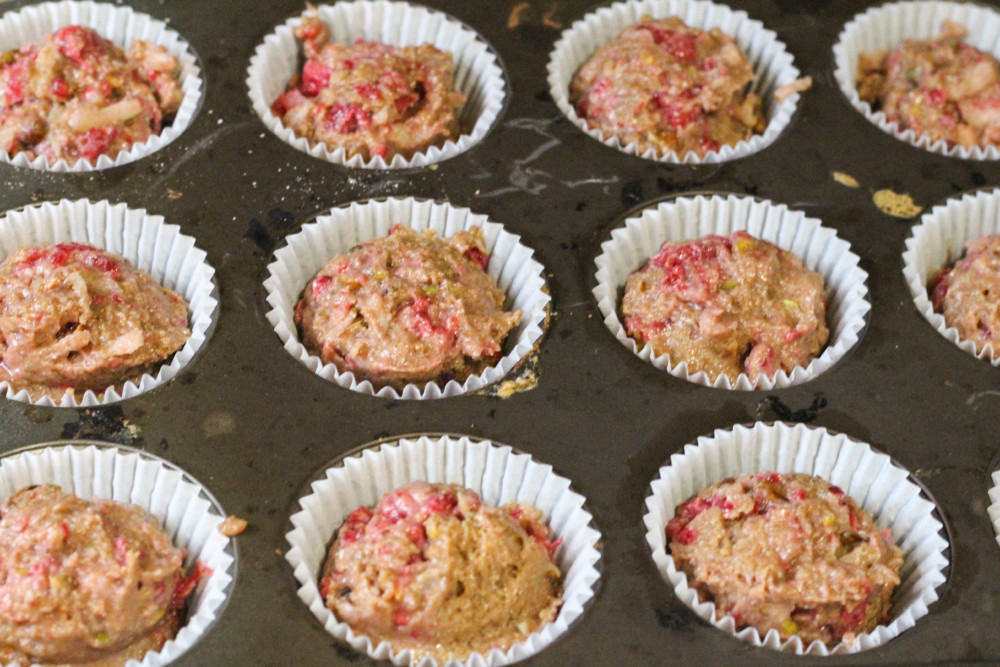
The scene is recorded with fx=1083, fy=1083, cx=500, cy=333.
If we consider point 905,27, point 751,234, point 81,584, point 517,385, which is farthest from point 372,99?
point 905,27

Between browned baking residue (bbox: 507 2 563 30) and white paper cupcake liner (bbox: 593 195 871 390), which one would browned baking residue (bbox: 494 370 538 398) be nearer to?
white paper cupcake liner (bbox: 593 195 871 390)

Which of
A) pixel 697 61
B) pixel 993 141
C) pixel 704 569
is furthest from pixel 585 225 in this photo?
pixel 993 141

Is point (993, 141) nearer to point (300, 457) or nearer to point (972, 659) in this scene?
point (972, 659)

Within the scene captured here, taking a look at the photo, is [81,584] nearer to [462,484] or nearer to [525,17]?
[462,484]

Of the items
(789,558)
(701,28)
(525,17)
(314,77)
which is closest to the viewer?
(789,558)

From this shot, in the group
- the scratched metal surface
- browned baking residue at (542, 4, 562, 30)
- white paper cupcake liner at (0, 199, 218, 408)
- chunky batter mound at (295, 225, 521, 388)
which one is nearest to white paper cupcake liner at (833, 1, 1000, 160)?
the scratched metal surface

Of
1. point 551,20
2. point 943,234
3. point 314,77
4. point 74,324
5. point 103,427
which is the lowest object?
point 103,427
